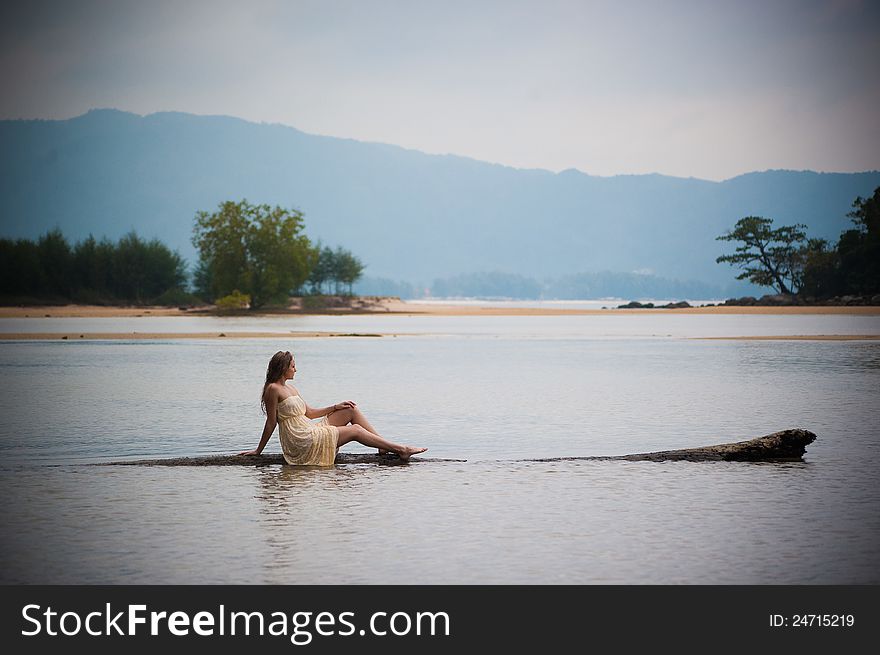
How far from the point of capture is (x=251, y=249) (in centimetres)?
8362

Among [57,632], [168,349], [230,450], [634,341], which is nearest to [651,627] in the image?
[57,632]

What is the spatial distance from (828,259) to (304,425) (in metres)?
84.1

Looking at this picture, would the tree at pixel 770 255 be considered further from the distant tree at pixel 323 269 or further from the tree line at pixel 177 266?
the distant tree at pixel 323 269

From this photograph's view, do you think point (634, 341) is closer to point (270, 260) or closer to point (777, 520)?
point (777, 520)

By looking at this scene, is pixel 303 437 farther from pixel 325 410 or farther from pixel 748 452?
pixel 748 452

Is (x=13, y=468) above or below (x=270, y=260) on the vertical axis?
below

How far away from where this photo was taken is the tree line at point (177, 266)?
83.6m

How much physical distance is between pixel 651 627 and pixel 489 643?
101 cm

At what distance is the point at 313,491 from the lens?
984cm

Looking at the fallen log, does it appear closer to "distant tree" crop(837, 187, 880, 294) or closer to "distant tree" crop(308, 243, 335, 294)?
"distant tree" crop(837, 187, 880, 294)

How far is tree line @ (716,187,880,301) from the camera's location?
8075cm

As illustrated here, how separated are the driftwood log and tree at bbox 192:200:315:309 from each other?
72.3m

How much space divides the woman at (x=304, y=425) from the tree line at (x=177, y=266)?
68.8 meters

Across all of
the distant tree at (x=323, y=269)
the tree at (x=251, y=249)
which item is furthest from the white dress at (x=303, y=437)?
the distant tree at (x=323, y=269)
